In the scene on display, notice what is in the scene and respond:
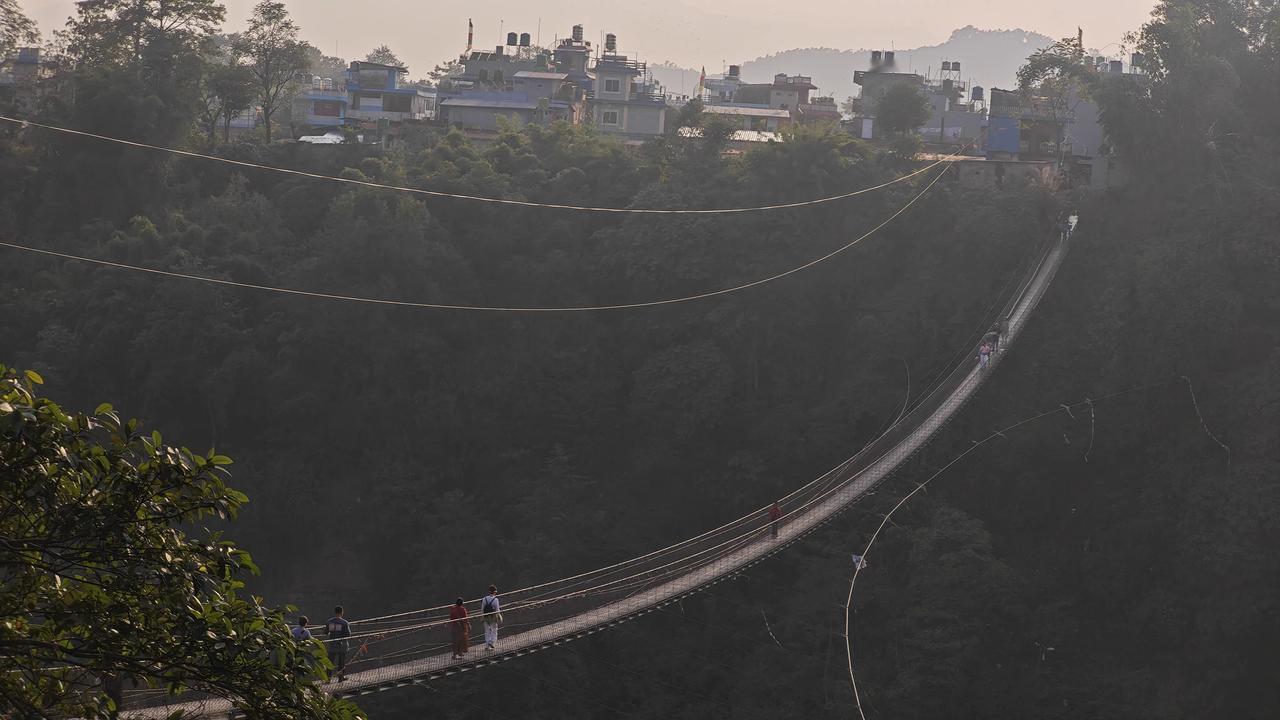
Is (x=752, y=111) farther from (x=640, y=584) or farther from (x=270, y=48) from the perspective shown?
(x=640, y=584)

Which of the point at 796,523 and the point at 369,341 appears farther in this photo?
the point at 369,341

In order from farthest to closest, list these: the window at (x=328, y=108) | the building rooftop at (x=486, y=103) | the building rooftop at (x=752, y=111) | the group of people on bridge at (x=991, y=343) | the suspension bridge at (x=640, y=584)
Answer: the window at (x=328, y=108) < the building rooftop at (x=752, y=111) < the building rooftop at (x=486, y=103) < the group of people on bridge at (x=991, y=343) < the suspension bridge at (x=640, y=584)

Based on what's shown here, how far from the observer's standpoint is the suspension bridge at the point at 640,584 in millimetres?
8203

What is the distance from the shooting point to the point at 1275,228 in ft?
49.6

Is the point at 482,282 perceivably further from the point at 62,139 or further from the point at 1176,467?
the point at 1176,467

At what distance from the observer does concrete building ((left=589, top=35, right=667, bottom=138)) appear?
27.0 m

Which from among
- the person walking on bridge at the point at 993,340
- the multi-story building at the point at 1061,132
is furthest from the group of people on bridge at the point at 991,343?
the multi-story building at the point at 1061,132

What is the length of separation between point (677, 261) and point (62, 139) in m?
10.2

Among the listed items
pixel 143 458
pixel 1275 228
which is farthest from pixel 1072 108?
pixel 143 458

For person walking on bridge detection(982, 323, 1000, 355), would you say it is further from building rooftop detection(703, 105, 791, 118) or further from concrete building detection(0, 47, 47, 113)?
concrete building detection(0, 47, 47, 113)

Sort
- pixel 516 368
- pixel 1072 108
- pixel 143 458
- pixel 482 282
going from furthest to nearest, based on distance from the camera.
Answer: pixel 1072 108, pixel 482 282, pixel 516 368, pixel 143 458

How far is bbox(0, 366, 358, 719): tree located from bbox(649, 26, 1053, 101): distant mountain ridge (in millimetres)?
126845

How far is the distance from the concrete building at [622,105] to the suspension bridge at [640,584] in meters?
12.6

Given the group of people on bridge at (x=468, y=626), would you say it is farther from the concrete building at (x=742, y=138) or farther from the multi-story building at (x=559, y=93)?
the multi-story building at (x=559, y=93)
